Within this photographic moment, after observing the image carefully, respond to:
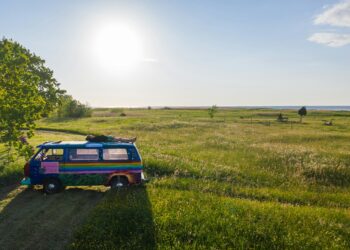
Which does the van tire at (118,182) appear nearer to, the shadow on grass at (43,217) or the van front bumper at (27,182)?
the shadow on grass at (43,217)

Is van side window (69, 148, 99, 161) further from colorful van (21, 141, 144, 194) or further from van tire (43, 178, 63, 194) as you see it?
van tire (43, 178, 63, 194)

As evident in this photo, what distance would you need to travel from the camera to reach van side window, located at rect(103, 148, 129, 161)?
1503 centimetres

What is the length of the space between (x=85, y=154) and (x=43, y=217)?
13.2 feet

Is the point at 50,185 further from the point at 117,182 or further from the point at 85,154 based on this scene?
the point at 117,182

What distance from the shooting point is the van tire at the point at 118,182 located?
49.6 feet

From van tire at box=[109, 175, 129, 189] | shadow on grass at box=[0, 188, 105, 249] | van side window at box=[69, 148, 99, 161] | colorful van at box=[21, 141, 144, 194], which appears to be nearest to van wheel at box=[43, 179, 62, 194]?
colorful van at box=[21, 141, 144, 194]

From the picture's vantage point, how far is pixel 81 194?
14781 mm

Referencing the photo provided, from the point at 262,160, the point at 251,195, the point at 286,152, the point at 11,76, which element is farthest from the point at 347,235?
the point at 11,76

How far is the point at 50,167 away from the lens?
14.7 meters

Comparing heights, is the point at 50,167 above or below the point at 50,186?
above

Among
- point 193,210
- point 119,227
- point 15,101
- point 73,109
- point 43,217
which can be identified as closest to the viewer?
point 119,227

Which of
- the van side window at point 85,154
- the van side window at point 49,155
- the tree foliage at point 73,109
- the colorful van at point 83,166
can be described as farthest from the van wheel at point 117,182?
the tree foliage at point 73,109

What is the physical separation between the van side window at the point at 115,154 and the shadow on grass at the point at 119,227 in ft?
8.04

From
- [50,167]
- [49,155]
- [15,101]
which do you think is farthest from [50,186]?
[15,101]
